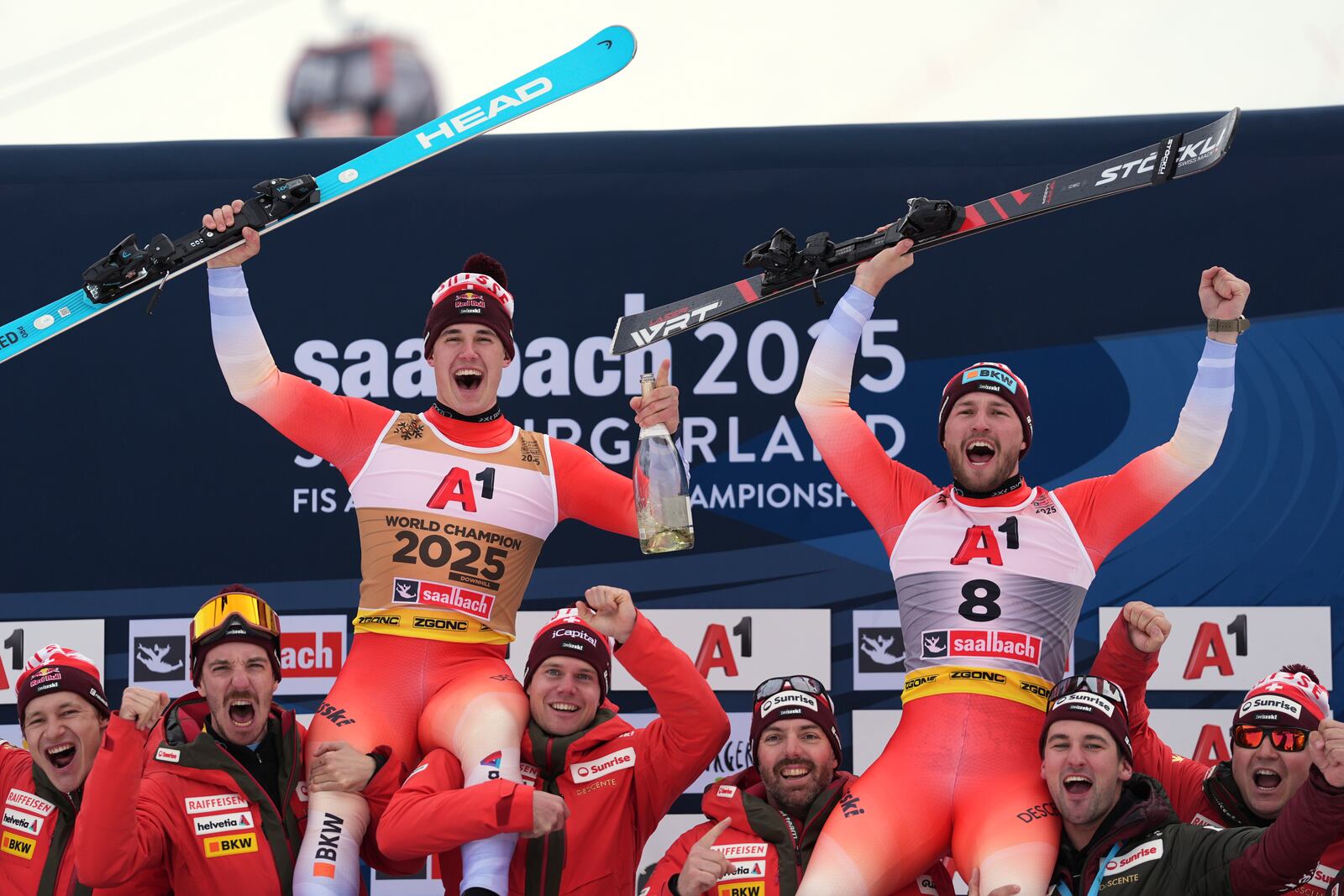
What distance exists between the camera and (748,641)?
5707 mm

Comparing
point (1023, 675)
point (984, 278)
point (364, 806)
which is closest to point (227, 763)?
point (364, 806)

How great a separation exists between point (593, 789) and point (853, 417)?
50.4 inches

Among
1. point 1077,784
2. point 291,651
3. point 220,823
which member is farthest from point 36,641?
point 1077,784

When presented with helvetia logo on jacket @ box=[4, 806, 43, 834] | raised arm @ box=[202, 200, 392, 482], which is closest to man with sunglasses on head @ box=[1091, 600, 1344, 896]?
raised arm @ box=[202, 200, 392, 482]

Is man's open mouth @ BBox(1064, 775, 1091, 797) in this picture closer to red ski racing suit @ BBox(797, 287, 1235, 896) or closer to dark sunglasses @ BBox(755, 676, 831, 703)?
red ski racing suit @ BBox(797, 287, 1235, 896)

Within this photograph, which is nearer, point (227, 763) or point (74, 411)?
point (227, 763)

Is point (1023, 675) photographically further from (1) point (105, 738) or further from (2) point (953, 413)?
(1) point (105, 738)

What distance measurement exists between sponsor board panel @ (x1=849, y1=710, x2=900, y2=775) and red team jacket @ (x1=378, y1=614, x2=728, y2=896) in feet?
4.34

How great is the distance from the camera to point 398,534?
451cm

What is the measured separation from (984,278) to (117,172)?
126 inches

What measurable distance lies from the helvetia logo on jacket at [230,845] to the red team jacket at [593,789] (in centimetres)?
43

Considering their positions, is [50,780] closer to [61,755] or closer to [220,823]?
[61,755]

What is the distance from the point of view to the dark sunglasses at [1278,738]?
4254 millimetres

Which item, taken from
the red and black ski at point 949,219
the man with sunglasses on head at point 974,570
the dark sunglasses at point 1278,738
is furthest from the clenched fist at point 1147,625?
the red and black ski at point 949,219
